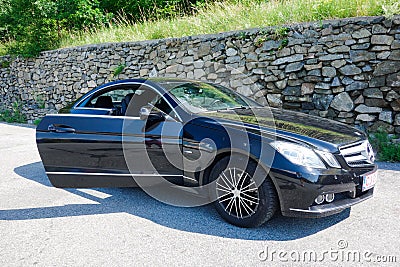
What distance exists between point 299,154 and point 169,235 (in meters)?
1.43

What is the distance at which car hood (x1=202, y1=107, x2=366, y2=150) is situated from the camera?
3.27 m

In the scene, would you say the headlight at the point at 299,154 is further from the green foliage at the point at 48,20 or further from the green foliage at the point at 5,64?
the green foliage at the point at 5,64

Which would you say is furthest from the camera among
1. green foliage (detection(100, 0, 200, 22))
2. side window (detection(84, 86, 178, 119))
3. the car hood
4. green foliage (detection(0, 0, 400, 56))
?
green foliage (detection(100, 0, 200, 22))

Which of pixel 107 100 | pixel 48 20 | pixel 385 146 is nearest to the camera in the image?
pixel 107 100

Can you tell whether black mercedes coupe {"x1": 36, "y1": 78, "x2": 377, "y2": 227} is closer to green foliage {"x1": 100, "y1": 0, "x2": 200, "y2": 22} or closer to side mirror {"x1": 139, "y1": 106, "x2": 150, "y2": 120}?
side mirror {"x1": 139, "y1": 106, "x2": 150, "y2": 120}

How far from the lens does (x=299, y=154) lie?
3076mm

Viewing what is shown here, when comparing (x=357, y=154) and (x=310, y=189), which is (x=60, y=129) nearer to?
(x=310, y=189)

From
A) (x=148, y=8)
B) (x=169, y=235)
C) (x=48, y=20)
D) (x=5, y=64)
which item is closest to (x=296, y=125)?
(x=169, y=235)

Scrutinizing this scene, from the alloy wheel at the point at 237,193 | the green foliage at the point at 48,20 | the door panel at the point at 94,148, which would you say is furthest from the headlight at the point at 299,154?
the green foliage at the point at 48,20

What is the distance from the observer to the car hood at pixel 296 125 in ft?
10.7

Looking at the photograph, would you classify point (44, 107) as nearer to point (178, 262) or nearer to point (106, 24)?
point (106, 24)

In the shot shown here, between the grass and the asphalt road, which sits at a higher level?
the grass

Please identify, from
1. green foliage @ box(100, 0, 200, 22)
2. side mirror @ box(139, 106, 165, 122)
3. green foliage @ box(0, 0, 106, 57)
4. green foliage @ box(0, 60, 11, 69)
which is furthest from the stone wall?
green foliage @ box(0, 60, 11, 69)

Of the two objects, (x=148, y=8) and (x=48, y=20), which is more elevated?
(x=148, y=8)
